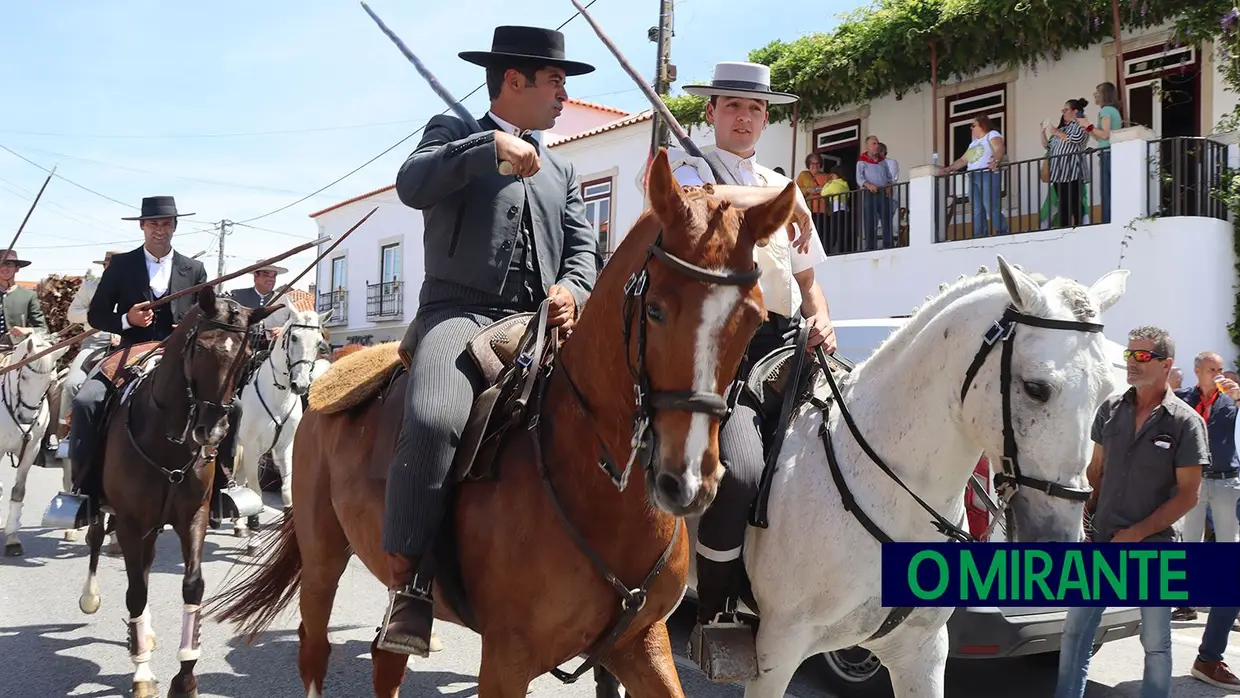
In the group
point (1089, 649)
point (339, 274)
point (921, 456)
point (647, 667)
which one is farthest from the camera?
point (339, 274)

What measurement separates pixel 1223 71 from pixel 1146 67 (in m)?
1.50

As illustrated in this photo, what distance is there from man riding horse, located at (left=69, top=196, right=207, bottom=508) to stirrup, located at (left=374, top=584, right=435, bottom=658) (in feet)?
13.5

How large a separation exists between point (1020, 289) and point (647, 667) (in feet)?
5.62

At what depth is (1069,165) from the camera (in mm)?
12609

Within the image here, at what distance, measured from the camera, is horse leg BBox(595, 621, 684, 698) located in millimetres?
2846

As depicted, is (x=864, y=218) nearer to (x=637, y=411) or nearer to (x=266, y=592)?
(x=266, y=592)

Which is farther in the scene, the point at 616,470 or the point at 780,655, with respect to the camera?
the point at 780,655

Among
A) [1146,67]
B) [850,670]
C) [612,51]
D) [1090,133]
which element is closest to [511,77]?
[612,51]

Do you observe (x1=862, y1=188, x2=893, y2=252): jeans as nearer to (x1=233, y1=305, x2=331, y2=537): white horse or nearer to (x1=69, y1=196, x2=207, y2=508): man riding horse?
(x1=233, y1=305, x2=331, y2=537): white horse

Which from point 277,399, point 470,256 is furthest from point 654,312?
point 277,399

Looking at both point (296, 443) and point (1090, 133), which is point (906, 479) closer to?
point (296, 443)

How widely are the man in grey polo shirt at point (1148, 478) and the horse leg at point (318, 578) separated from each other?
3575 millimetres

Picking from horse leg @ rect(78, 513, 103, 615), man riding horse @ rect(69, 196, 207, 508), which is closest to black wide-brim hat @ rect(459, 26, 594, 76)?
man riding horse @ rect(69, 196, 207, 508)

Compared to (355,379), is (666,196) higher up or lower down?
higher up
